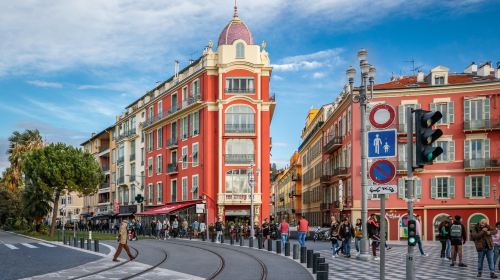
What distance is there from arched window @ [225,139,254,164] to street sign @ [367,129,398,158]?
41571 mm

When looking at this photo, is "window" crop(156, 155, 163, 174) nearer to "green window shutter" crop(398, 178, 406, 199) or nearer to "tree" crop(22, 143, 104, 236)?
"tree" crop(22, 143, 104, 236)

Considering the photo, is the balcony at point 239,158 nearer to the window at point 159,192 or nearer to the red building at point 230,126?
the red building at point 230,126

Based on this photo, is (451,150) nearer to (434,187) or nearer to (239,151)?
(434,187)

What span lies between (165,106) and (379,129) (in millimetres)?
53277

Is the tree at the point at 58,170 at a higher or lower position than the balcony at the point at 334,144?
lower

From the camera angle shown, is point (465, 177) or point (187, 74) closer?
point (465, 177)

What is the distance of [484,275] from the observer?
18.7 metres

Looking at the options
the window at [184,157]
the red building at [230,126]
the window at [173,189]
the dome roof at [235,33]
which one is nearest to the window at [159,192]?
the window at [173,189]

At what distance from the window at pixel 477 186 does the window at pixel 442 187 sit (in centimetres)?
105

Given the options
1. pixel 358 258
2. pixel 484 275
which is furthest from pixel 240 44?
pixel 484 275

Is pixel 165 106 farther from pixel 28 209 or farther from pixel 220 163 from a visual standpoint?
pixel 28 209


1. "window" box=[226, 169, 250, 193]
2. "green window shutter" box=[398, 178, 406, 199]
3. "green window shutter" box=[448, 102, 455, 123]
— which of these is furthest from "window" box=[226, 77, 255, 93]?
"green window shutter" box=[448, 102, 455, 123]

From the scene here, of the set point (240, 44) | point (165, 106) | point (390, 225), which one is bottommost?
point (390, 225)

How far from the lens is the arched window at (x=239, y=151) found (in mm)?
53625
